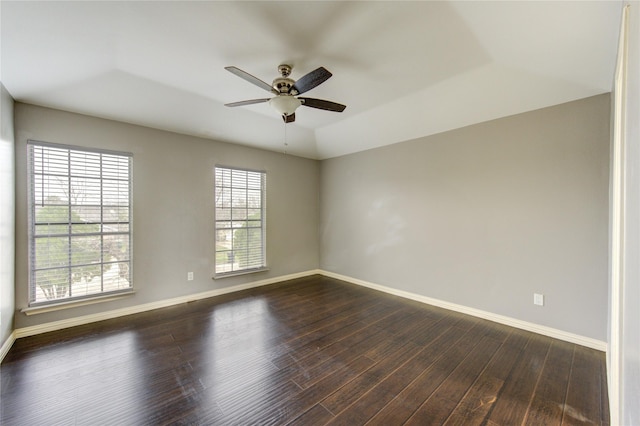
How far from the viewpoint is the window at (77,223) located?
9.41ft

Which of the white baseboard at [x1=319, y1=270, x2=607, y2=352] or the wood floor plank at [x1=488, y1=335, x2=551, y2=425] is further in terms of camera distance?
the white baseboard at [x1=319, y1=270, x2=607, y2=352]

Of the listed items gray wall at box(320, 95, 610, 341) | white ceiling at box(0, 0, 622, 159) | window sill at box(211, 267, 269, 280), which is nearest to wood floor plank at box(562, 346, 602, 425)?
gray wall at box(320, 95, 610, 341)

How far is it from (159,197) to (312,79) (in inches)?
113

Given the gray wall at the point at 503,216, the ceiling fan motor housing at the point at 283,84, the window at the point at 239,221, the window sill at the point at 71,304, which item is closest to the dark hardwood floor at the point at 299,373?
the window sill at the point at 71,304

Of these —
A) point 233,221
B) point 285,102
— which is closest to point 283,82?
point 285,102

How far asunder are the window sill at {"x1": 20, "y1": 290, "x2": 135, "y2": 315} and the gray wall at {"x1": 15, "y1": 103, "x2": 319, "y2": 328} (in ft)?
0.21

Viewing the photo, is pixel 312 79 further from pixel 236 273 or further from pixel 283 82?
pixel 236 273

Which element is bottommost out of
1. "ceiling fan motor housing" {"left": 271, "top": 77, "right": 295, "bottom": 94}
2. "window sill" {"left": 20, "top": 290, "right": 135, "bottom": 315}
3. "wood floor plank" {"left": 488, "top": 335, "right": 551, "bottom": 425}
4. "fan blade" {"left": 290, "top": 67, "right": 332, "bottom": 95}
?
"wood floor plank" {"left": 488, "top": 335, "right": 551, "bottom": 425}

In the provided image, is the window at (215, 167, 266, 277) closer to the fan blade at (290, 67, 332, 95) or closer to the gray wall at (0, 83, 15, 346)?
the gray wall at (0, 83, 15, 346)

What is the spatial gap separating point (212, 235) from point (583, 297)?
15.8 ft

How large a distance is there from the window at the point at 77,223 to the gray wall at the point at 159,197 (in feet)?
0.30

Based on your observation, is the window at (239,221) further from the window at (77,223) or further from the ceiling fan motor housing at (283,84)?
the ceiling fan motor housing at (283,84)

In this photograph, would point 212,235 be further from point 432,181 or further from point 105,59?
point 432,181

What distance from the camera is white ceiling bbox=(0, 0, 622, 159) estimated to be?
6.08 feet
